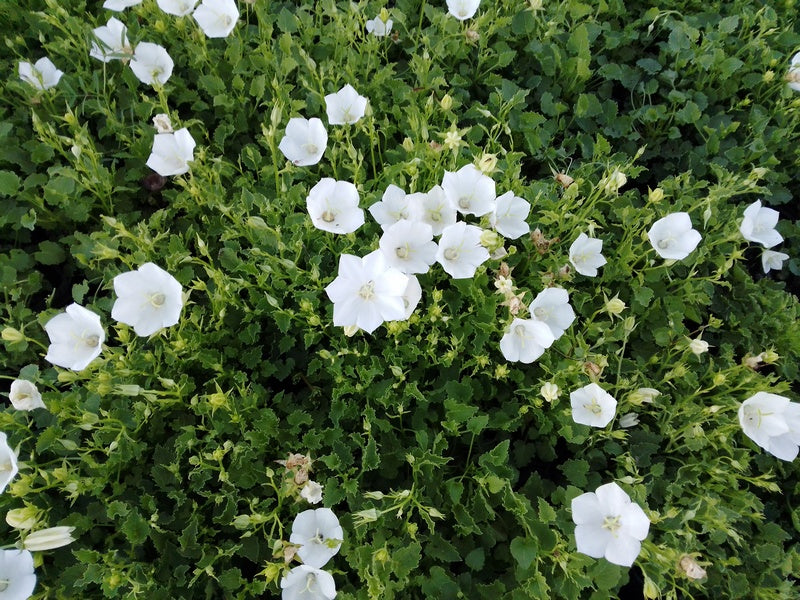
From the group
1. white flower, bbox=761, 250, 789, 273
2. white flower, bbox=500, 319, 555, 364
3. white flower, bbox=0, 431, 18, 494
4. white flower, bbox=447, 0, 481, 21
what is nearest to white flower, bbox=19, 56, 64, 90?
white flower, bbox=0, 431, 18, 494

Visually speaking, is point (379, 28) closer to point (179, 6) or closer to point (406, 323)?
point (179, 6)

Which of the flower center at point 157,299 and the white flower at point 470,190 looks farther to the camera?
the white flower at point 470,190

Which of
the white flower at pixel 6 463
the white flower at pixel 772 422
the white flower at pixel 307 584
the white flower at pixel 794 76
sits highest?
the white flower at pixel 794 76

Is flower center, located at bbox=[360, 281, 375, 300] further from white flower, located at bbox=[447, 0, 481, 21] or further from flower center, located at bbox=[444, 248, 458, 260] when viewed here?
white flower, located at bbox=[447, 0, 481, 21]

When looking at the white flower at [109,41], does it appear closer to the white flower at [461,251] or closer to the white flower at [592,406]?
the white flower at [461,251]

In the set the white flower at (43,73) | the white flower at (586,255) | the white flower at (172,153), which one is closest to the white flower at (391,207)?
the white flower at (586,255)

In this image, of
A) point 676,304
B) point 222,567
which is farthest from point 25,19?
point 676,304

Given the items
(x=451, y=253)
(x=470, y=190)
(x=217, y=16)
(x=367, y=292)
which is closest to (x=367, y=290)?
(x=367, y=292)
